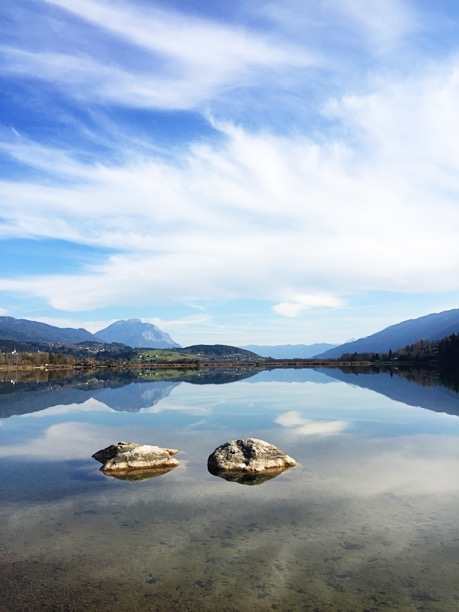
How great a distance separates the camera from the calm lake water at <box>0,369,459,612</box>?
15289 mm

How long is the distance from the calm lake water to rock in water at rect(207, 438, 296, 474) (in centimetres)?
153

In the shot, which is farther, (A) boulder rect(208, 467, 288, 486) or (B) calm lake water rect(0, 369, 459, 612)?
(A) boulder rect(208, 467, 288, 486)

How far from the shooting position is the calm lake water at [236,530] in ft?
50.2

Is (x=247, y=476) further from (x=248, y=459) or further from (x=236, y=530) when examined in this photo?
(x=236, y=530)

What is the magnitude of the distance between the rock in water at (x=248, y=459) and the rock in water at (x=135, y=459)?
11.0ft

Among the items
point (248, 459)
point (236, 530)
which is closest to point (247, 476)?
point (248, 459)

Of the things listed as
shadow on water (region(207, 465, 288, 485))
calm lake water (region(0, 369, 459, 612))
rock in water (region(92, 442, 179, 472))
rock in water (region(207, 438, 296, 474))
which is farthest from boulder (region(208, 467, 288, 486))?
rock in water (region(92, 442, 179, 472))

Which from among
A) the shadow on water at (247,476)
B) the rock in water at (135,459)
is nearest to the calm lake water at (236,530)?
the shadow on water at (247,476)

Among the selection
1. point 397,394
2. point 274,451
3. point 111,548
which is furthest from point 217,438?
point 397,394

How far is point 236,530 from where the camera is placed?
68.7ft

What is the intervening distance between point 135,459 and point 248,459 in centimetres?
821

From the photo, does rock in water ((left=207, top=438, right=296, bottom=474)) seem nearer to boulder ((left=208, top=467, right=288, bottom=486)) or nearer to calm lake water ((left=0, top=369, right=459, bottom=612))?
boulder ((left=208, top=467, right=288, bottom=486))

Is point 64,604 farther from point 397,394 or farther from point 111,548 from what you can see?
point 397,394

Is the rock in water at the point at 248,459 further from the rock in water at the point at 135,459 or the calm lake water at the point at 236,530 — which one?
the rock in water at the point at 135,459
